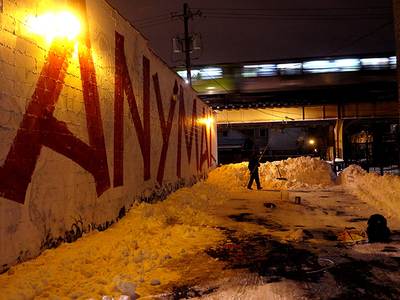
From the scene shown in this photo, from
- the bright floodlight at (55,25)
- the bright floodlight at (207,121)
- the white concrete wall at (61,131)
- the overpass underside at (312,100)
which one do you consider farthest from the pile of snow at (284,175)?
the bright floodlight at (55,25)

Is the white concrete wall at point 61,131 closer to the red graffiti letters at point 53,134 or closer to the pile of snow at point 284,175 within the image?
the red graffiti letters at point 53,134

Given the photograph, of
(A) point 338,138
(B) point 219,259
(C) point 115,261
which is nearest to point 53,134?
(C) point 115,261

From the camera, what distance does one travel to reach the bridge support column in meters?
32.4

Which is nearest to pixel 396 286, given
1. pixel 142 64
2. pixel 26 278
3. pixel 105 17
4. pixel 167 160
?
pixel 26 278

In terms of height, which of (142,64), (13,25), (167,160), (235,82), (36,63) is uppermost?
(235,82)

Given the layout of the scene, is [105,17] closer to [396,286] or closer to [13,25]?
[13,25]

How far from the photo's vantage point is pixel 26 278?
13.4 ft

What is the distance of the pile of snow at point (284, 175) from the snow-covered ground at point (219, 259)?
25.8ft

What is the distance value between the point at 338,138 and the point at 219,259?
101 feet

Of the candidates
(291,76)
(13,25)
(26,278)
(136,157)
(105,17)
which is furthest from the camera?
(291,76)

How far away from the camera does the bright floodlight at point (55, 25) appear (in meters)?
4.89

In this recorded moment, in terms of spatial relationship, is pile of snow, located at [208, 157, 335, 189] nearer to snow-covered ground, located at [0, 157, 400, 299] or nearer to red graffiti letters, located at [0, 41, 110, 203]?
snow-covered ground, located at [0, 157, 400, 299]

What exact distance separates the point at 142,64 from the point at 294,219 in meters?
5.58

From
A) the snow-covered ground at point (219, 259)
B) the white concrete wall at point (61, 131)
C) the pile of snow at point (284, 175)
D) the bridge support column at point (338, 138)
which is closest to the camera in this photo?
the snow-covered ground at point (219, 259)
